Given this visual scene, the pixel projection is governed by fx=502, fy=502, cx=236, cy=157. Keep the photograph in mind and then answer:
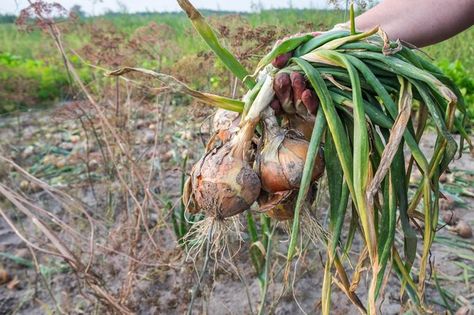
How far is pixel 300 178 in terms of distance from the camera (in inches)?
36.1

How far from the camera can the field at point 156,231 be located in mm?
1516

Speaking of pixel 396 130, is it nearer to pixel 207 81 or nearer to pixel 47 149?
pixel 207 81

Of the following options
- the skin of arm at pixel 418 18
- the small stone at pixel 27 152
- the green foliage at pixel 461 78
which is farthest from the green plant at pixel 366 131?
the green foliage at pixel 461 78

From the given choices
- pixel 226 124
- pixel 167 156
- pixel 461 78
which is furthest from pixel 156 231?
pixel 461 78

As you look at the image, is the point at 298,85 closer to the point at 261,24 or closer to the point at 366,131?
the point at 366,131

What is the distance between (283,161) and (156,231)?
133 centimetres

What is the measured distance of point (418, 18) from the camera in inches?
45.7

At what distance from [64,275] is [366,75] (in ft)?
5.18

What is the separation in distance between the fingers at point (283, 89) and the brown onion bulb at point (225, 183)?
136mm

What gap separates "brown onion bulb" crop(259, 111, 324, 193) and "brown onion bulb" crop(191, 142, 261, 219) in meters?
0.03

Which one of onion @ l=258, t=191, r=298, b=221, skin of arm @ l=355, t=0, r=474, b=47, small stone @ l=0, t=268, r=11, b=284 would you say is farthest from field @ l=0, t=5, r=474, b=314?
skin of arm @ l=355, t=0, r=474, b=47

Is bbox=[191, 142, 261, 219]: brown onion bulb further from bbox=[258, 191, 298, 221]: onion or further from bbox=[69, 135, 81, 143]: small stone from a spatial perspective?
bbox=[69, 135, 81, 143]: small stone

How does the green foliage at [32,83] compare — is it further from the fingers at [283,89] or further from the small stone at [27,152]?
the fingers at [283,89]

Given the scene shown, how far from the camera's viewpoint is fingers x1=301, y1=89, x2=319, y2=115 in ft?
3.08
